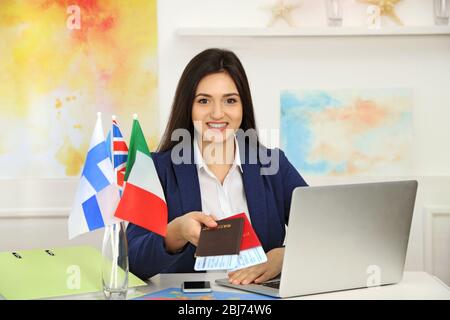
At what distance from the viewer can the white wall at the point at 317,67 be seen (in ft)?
11.4

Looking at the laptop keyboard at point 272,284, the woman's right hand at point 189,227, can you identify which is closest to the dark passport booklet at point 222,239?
the woman's right hand at point 189,227

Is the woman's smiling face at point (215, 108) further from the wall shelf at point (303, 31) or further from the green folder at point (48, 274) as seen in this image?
the wall shelf at point (303, 31)

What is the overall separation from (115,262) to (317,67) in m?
2.04

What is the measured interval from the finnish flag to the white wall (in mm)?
1769

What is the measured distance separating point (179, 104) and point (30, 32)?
1318mm

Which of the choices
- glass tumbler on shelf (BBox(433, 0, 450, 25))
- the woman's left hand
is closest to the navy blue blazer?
the woman's left hand

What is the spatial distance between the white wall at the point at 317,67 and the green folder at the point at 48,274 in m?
1.55

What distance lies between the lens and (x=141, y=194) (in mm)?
1716

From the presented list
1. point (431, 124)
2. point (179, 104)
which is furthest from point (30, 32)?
point (431, 124)

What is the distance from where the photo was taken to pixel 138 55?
3.47m

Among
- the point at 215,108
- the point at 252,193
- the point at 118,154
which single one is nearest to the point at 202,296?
the point at 118,154

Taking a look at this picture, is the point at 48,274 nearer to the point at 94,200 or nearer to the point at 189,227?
the point at 94,200

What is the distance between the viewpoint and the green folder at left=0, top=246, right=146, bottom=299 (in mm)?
1737
